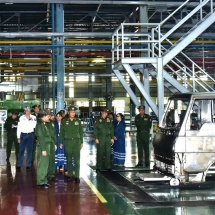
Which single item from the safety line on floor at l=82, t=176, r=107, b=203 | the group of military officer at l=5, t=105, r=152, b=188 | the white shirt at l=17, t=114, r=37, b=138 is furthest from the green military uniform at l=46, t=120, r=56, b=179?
the white shirt at l=17, t=114, r=37, b=138

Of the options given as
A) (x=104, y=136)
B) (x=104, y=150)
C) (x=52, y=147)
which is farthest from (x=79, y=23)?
(x=52, y=147)

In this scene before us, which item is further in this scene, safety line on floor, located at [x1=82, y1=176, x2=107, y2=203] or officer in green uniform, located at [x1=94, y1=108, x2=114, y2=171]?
officer in green uniform, located at [x1=94, y1=108, x2=114, y2=171]

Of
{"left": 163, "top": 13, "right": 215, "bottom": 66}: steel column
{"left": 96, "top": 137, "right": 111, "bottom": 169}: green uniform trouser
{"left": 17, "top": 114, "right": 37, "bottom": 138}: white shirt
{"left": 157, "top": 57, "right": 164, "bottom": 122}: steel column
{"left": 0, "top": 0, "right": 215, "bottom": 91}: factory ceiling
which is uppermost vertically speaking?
{"left": 0, "top": 0, "right": 215, "bottom": 91}: factory ceiling

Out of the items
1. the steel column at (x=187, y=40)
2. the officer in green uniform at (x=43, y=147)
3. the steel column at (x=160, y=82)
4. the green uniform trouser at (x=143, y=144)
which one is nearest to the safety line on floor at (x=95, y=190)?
the officer in green uniform at (x=43, y=147)

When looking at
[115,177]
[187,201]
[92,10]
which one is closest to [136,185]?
[115,177]

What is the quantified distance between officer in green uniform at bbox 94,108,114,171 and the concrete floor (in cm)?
58

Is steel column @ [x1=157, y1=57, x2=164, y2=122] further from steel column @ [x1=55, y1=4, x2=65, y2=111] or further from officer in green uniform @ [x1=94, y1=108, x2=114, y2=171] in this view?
steel column @ [x1=55, y1=4, x2=65, y2=111]

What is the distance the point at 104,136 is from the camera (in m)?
11.4

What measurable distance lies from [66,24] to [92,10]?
3378 mm

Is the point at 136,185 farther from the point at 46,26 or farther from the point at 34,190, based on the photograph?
the point at 46,26

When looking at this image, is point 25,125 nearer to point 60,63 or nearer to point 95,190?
point 60,63

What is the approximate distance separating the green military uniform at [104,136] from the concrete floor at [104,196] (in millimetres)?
568

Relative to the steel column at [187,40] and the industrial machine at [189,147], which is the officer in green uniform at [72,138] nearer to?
the industrial machine at [189,147]

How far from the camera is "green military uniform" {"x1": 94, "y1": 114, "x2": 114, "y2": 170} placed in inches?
448
